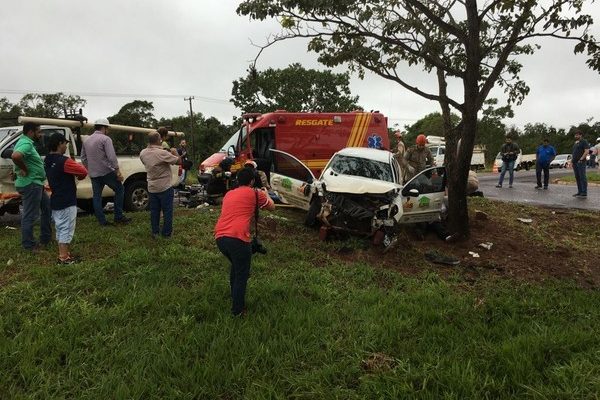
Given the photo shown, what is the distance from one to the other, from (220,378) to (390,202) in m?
4.34

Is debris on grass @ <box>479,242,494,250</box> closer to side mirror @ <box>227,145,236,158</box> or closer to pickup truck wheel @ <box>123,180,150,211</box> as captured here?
pickup truck wheel @ <box>123,180,150,211</box>

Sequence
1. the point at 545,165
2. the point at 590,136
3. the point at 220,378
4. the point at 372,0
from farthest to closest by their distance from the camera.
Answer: the point at 590,136 < the point at 545,165 < the point at 372,0 < the point at 220,378

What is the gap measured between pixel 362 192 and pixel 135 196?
5.21 meters

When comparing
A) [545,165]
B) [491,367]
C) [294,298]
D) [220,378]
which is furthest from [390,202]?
[545,165]

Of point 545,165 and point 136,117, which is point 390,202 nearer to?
point 545,165

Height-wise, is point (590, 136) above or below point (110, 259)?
above

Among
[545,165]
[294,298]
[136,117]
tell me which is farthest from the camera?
[136,117]

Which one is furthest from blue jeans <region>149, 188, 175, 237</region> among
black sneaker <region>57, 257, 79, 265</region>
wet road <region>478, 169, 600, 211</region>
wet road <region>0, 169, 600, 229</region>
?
wet road <region>478, 169, 600, 211</region>

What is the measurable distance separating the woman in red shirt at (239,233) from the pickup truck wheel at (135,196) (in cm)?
580

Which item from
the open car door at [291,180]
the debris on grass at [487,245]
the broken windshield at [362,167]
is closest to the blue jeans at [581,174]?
the debris on grass at [487,245]

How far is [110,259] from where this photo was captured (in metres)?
5.51

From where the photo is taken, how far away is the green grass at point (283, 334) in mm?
3043

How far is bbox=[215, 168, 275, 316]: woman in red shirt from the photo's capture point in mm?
3973

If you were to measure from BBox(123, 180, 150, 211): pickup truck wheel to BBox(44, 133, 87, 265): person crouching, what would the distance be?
3.78 metres
